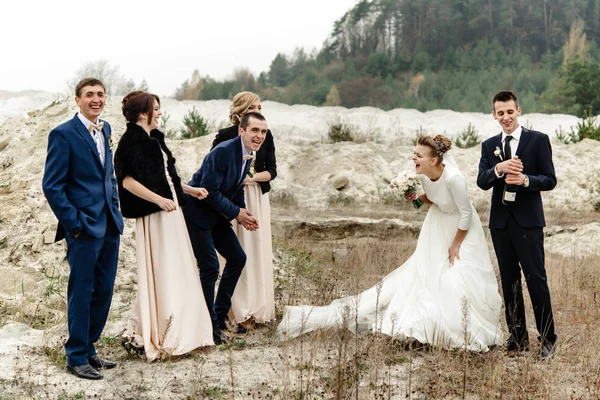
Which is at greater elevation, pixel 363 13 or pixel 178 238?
pixel 363 13

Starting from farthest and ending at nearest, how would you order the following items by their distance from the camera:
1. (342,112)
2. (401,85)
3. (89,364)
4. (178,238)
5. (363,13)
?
(363,13) → (401,85) → (342,112) → (178,238) → (89,364)

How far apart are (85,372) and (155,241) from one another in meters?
1.16

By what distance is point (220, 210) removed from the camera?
6.37 meters

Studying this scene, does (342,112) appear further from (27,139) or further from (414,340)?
(414,340)

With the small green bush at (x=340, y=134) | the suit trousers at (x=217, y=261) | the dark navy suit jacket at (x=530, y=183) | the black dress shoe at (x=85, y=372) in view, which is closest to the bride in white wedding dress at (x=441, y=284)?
the dark navy suit jacket at (x=530, y=183)

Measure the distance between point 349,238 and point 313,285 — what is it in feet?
17.1

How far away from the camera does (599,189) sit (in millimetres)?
21547

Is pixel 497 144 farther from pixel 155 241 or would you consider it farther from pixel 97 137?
pixel 97 137

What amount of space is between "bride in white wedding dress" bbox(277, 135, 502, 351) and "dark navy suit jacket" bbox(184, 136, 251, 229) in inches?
46.8

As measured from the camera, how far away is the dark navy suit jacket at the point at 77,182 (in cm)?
516

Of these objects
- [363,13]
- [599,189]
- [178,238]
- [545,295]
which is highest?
[363,13]

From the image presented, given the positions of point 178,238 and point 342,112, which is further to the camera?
point 342,112

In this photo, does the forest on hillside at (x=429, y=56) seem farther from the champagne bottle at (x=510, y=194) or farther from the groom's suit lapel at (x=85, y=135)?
the groom's suit lapel at (x=85, y=135)

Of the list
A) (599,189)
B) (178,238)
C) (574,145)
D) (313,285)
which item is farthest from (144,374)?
(574,145)
